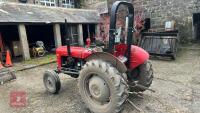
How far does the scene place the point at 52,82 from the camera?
591 cm

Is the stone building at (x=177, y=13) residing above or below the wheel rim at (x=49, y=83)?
above

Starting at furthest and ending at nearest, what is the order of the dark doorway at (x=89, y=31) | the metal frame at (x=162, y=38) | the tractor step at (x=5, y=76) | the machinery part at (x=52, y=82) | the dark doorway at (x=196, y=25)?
the dark doorway at (x=89, y=31) < the dark doorway at (x=196, y=25) < the metal frame at (x=162, y=38) < the tractor step at (x=5, y=76) < the machinery part at (x=52, y=82)

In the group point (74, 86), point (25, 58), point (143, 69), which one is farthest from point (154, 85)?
point (25, 58)

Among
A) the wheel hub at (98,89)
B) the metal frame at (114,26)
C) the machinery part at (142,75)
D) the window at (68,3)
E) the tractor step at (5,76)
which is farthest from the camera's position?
the window at (68,3)

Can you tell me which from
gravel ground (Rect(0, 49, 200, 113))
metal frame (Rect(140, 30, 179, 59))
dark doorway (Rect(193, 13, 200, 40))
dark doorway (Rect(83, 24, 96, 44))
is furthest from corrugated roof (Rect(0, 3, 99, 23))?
dark doorway (Rect(193, 13, 200, 40))

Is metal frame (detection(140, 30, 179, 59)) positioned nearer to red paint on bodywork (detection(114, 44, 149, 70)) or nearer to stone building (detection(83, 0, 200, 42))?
stone building (detection(83, 0, 200, 42))

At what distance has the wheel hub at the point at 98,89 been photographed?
4346 mm

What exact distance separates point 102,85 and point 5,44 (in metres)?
12.7

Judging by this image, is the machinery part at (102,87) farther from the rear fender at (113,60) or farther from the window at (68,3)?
the window at (68,3)

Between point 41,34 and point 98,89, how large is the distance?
14901mm

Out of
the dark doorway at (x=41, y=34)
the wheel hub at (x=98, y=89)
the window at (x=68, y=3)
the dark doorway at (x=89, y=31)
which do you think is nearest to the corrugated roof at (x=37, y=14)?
the dark doorway at (x=89, y=31)

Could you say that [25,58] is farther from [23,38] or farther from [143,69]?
[143,69]

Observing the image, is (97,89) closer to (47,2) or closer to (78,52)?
(78,52)

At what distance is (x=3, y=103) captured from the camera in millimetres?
5691
